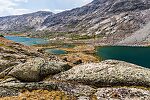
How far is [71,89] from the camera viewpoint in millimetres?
25656

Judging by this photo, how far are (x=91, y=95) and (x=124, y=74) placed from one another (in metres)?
5.15

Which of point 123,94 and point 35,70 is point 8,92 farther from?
point 123,94

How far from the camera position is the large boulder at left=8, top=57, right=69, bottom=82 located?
29.4m

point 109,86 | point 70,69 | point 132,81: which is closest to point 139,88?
point 132,81

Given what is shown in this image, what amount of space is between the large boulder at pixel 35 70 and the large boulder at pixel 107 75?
1314 millimetres

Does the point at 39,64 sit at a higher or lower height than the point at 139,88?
higher

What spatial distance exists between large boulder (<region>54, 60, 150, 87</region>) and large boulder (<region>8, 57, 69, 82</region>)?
1314 mm

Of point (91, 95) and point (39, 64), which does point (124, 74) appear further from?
point (39, 64)

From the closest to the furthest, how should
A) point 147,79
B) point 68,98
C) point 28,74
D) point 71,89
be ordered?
1. point 68,98
2. point 71,89
3. point 147,79
4. point 28,74

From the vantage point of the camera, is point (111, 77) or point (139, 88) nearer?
point (139, 88)

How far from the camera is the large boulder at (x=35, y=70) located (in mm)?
29373

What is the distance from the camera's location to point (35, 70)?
97.4 feet

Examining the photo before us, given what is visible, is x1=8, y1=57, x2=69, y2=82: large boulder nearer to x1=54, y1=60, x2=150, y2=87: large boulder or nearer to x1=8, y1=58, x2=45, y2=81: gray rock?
x1=8, y1=58, x2=45, y2=81: gray rock

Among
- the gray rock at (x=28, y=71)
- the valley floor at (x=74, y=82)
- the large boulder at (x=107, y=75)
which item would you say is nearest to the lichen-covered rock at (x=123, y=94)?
the valley floor at (x=74, y=82)
